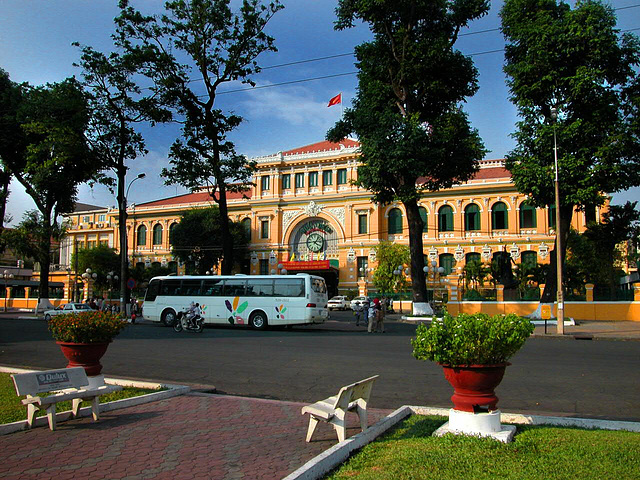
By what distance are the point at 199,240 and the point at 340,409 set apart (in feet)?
165

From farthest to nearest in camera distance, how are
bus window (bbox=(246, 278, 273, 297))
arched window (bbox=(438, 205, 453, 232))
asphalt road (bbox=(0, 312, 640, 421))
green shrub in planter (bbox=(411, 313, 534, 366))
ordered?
arched window (bbox=(438, 205, 453, 232)) → bus window (bbox=(246, 278, 273, 297)) → asphalt road (bbox=(0, 312, 640, 421)) → green shrub in planter (bbox=(411, 313, 534, 366))

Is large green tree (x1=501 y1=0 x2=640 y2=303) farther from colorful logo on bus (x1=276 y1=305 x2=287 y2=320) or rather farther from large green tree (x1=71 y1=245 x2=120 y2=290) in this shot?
large green tree (x1=71 y1=245 x2=120 y2=290)

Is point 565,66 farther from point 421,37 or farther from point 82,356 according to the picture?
point 82,356

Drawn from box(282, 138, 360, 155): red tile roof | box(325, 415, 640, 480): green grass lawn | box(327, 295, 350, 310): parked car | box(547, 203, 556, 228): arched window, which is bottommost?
box(327, 295, 350, 310): parked car

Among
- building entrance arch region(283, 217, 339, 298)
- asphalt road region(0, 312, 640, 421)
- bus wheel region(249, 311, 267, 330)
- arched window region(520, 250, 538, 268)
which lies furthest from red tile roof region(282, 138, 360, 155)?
asphalt road region(0, 312, 640, 421)

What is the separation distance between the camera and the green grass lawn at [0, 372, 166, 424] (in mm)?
6383

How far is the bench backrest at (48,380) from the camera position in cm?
589

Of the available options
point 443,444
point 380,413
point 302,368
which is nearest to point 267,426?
point 380,413

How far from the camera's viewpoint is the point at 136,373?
428 inches

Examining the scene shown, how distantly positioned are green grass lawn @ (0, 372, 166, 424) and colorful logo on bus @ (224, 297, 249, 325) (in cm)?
1635

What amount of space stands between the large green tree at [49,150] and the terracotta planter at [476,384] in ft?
90.8

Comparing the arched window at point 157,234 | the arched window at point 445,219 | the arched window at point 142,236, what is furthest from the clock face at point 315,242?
the arched window at point 142,236

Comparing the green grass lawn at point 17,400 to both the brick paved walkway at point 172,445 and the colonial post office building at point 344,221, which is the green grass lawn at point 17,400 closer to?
the brick paved walkway at point 172,445

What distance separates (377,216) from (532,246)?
14.4 meters
